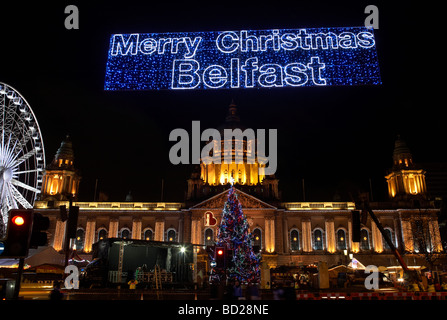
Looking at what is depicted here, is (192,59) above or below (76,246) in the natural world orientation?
above

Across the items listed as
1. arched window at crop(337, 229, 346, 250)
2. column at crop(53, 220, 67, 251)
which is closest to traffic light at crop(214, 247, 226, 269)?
arched window at crop(337, 229, 346, 250)

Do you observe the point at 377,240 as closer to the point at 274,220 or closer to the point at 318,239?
the point at 318,239

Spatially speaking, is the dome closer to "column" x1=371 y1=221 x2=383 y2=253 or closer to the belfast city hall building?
the belfast city hall building

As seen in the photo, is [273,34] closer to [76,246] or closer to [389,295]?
[389,295]

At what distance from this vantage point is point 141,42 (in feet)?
62.0

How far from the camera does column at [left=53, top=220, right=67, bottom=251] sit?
56037mm

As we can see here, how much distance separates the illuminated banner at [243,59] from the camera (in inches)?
702

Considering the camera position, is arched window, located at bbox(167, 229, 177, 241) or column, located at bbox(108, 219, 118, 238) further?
column, located at bbox(108, 219, 118, 238)

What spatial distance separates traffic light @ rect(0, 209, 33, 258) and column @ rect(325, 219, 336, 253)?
51.3 m

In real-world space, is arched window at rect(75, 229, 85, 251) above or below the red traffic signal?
above

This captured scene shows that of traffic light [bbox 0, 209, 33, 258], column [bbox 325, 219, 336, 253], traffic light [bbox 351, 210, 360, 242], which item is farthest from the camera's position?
column [bbox 325, 219, 336, 253]

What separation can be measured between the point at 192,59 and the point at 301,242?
140 ft

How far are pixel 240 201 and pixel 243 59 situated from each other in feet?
126
